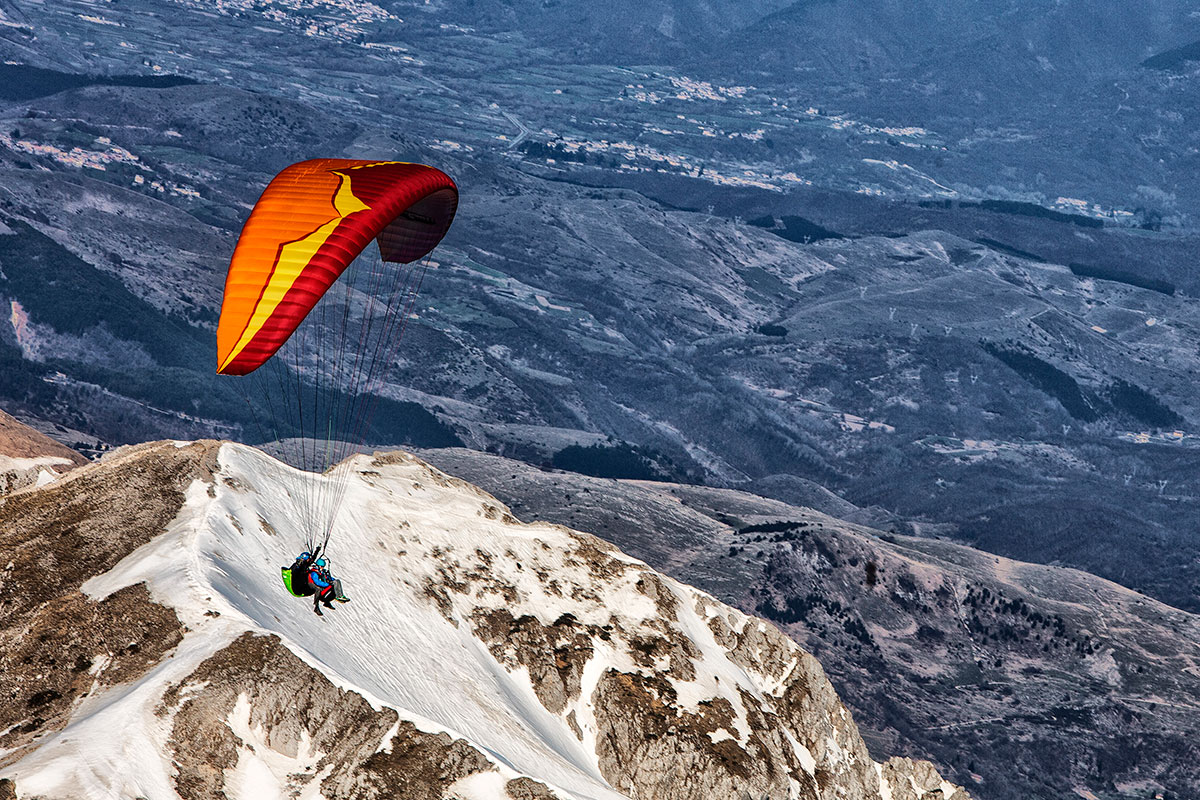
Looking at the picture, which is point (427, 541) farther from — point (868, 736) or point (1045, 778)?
point (1045, 778)

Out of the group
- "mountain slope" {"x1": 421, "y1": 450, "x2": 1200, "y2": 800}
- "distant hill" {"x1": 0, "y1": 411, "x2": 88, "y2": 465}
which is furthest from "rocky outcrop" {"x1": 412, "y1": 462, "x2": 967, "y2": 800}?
"mountain slope" {"x1": 421, "y1": 450, "x2": 1200, "y2": 800}

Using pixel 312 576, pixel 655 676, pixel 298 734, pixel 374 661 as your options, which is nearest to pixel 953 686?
pixel 655 676

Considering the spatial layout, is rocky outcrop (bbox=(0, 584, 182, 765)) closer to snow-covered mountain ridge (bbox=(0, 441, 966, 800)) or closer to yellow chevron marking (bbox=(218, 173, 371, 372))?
snow-covered mountain ridge (bbox=(0, 441, 966, 800))

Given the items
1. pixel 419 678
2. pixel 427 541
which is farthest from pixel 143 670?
pixel 427 541

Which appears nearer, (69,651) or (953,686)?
(69,651)

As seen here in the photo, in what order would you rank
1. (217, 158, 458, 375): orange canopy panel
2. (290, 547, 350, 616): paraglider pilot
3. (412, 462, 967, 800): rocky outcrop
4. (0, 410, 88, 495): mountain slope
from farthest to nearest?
(0, 410, 88, 495): mountain slope, (412, 462, 967, 800): rocky outcrop, (290, 547, 350, 616): paraglider pilot, (217, 158, 458, 375): orange canopy panel

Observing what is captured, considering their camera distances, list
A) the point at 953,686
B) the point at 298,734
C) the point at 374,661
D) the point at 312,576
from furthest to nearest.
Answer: the point at 953,686
the point at 374,661
the point at 312,576
the point at 298,734

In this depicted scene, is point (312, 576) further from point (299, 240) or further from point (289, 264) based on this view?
point (299, 240)
